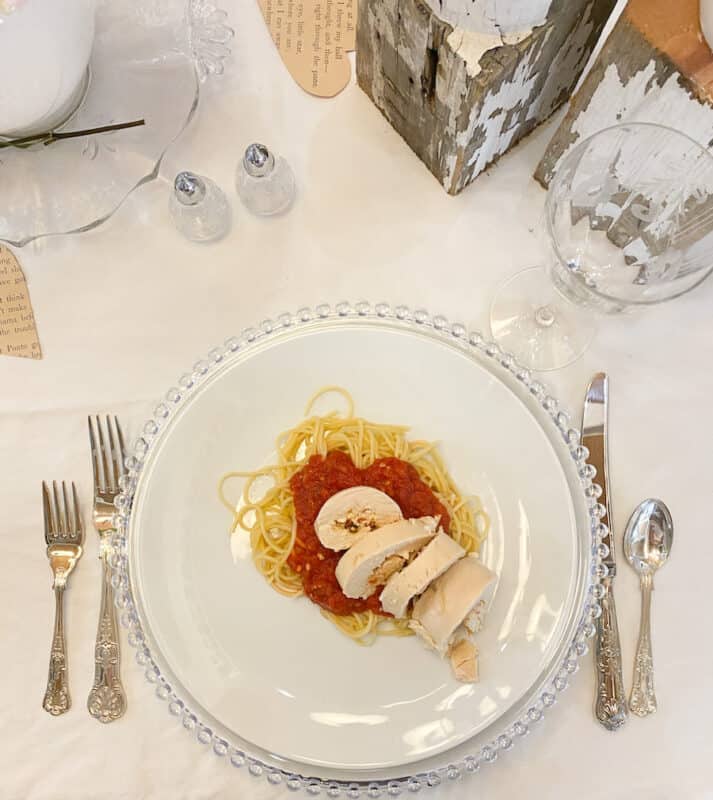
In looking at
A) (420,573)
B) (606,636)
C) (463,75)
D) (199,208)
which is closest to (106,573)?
(420,573)

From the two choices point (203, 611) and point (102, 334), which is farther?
point (102, 334)

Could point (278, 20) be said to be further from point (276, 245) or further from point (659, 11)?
point (659, 11)

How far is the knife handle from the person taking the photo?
84 centimetres

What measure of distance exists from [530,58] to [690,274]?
33 centimetres

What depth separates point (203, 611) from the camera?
A: 0.83m

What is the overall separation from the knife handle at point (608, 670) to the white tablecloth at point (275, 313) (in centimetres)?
2

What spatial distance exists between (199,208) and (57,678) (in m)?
0.68

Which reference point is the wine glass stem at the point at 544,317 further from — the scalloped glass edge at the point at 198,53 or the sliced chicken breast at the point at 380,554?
the scalloped glass edge at the point at 198,53

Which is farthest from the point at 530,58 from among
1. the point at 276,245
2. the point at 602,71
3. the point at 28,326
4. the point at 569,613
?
the point at 28,326

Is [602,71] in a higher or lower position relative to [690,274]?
higher

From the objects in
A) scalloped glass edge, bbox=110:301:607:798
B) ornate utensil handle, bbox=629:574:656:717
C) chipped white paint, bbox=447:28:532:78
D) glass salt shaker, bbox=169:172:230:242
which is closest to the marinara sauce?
scalloped glass edge, bbox=110:301:607:798

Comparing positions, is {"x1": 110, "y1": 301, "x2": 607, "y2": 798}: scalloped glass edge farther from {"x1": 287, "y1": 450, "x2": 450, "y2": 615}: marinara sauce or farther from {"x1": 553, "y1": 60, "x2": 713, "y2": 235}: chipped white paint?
{"x1": 553, "y1": 60, "x2": 713, "y2": 235}: chipped white paint

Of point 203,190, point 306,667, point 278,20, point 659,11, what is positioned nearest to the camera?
point 659,11

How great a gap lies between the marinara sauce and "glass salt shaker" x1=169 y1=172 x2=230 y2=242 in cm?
39
